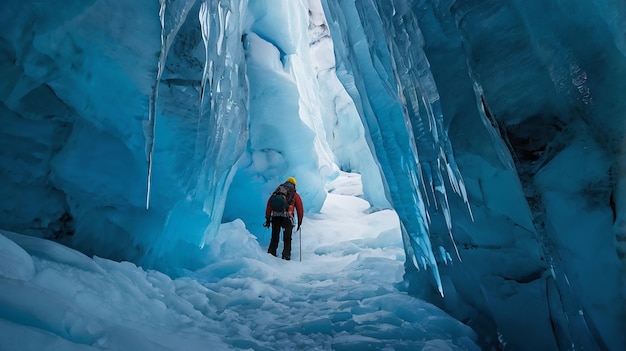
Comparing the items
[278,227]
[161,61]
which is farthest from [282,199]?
[161,61]

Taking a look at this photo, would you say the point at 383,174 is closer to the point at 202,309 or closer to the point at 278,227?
the point at 278,227

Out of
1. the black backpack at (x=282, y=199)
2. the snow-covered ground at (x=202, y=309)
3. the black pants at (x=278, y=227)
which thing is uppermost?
the black backpack at (x=282, y=199)

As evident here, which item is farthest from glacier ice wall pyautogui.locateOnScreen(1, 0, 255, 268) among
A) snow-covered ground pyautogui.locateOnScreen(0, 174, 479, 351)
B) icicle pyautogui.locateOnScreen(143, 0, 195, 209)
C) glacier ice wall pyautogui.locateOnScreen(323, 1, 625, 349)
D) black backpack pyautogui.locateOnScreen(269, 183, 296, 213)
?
black backpack pyautogui.locateOnScreen(269, 183, 296, 213)

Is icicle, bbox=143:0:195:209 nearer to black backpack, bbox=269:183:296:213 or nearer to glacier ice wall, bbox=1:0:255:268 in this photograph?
glacier ice wall, bbox=1:0:255:268

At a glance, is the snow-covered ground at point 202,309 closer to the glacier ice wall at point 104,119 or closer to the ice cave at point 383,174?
the ice cave at point 383,174

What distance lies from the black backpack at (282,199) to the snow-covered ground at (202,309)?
186 centimetres

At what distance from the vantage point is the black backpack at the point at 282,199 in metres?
6.55

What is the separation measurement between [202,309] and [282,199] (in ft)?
12.6

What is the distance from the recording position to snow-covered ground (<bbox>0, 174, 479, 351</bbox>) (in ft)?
3.97

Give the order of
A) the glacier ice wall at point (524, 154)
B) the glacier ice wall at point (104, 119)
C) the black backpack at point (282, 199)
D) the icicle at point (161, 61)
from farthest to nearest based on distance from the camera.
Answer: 1. the black backpack at point (282, 199)
2. the icicle at point (161, 61)
3. the glacier ice wall at point (104, 119)
4. the glacier ice wall at point (524, 154)

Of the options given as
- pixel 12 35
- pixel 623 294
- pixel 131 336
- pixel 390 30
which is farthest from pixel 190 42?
pixel 623 294

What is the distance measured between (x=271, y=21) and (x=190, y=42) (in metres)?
5.63

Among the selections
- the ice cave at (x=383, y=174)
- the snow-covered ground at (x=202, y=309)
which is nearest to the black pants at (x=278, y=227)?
the ice cave at (x=383, y=174)

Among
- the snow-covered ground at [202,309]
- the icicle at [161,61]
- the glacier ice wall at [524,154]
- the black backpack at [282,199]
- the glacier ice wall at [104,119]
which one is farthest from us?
the black backpack at [282,199]
